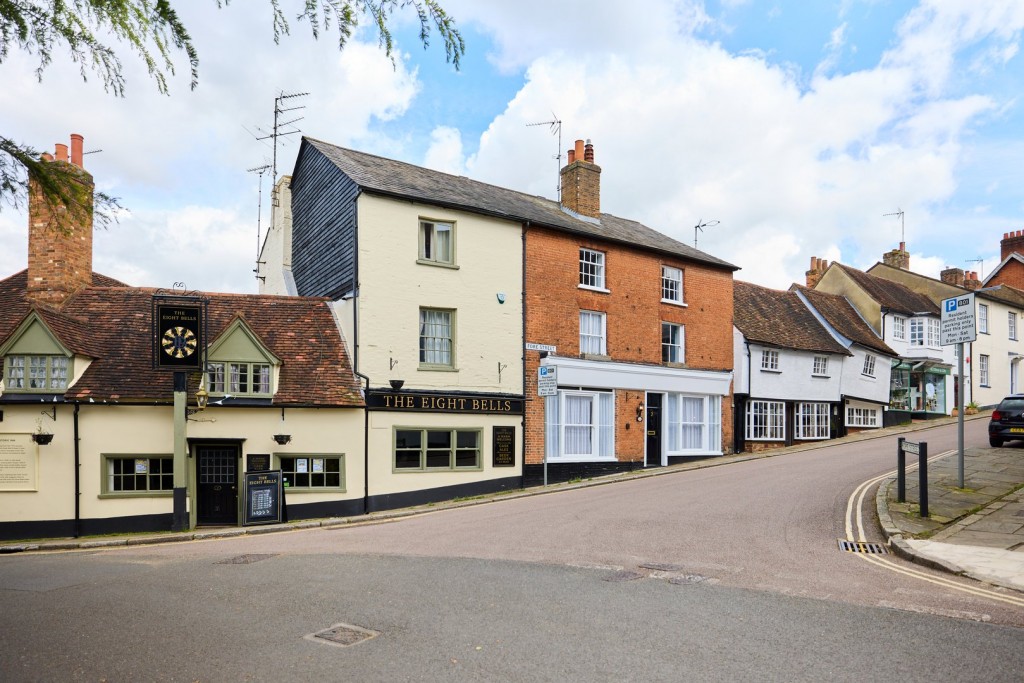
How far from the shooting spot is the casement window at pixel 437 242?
855 inches

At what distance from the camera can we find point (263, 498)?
17891 mm

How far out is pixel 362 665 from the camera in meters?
6.45

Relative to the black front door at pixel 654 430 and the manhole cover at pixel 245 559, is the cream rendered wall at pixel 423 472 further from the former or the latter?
the manhole cover at pixel 245 559

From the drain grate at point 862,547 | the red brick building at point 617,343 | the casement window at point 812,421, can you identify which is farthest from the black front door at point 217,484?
the casement window at point 812,421

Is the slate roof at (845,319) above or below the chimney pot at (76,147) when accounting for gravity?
below

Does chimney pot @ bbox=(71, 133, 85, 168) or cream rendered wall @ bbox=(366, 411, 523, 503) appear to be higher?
chimney pot @ bbox=(71, 133, 85, 168)

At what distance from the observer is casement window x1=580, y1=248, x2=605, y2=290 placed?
81.9 ft

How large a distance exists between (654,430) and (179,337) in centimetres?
1545

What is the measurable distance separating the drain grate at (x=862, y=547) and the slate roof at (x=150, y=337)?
1206cm

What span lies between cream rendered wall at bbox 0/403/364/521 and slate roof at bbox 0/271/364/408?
1.46ft

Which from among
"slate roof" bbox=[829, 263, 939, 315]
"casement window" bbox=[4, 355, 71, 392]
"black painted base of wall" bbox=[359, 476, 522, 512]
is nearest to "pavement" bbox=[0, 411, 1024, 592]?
"black painted base of wall" bbox=[359, 476, 522, 512]

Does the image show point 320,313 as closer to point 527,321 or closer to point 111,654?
point 527,321

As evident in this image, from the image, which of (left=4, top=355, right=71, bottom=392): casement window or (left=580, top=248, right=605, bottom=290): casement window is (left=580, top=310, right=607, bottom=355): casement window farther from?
(left=4, top=355, right=71, bottom=392): casement window

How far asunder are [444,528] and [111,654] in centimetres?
836
